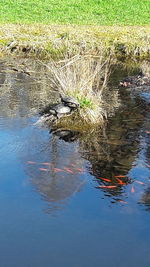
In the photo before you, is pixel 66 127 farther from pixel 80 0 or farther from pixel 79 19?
pixel 80 0

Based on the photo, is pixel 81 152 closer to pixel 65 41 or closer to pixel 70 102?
pixel 70 102

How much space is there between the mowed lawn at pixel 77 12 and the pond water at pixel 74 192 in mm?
12404

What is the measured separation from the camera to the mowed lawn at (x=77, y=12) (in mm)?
23562

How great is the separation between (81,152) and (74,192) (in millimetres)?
1778

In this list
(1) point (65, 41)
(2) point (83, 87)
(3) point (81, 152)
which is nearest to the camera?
(3) point (81, 152)

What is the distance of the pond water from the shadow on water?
2 centimetres

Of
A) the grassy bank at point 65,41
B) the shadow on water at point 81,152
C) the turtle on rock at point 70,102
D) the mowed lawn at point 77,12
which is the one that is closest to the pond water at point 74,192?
the shadow on water at point 81,152

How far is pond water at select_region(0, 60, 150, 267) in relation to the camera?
6.41m

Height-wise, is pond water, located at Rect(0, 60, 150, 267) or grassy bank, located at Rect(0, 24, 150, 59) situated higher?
grassy bank, located at Rect(0, 24, 150, 59)

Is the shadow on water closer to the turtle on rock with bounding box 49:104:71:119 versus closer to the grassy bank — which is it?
the turtle on rock with bounding box 49:104:71:119

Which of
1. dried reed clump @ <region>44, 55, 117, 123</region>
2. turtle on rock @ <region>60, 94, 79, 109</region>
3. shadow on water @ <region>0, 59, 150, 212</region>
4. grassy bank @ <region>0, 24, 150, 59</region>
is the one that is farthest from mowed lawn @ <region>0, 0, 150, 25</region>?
turtle on rock @ <region>60, 94, 79, 109</region>

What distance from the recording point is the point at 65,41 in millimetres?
18828

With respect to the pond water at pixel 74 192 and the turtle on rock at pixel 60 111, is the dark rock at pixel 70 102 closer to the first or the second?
the turtle on rock at pixel 60 111

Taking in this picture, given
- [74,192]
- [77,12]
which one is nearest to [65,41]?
[77,12]
